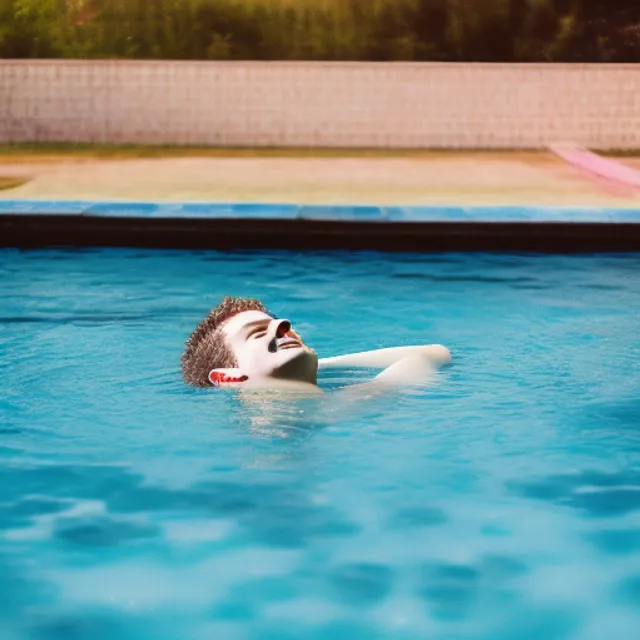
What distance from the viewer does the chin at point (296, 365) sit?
4469mm

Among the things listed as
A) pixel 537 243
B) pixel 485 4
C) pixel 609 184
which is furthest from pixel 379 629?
pixel 485 4

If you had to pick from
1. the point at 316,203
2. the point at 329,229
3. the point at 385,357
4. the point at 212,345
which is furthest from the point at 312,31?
the point at 212,345

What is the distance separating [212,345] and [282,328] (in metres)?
0.40

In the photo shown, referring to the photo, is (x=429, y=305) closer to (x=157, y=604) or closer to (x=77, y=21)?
(x=157, y=604)

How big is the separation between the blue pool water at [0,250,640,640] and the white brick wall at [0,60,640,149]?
40.4ft

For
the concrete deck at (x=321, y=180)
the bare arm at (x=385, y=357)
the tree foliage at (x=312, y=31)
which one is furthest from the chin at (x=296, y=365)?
the tree foliage at (x=312, y=31)

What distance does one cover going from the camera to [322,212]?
9.09 metres

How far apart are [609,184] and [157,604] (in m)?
10.3

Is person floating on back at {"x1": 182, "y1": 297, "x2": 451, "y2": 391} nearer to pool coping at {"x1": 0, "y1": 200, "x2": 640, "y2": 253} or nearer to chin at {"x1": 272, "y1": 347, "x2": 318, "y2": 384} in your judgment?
chin at {"x1": 272, "y1": 347, "x2": 318, "y2": 384}

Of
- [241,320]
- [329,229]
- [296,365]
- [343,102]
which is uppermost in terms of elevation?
[343,102]

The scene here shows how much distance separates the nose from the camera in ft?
14.4

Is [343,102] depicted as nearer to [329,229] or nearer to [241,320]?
[329,229]

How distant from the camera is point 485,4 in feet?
66.1

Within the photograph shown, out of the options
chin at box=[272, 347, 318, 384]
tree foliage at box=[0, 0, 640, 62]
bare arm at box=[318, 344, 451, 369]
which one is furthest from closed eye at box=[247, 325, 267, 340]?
tree foliage at box=[0, 0, 640, 62]
